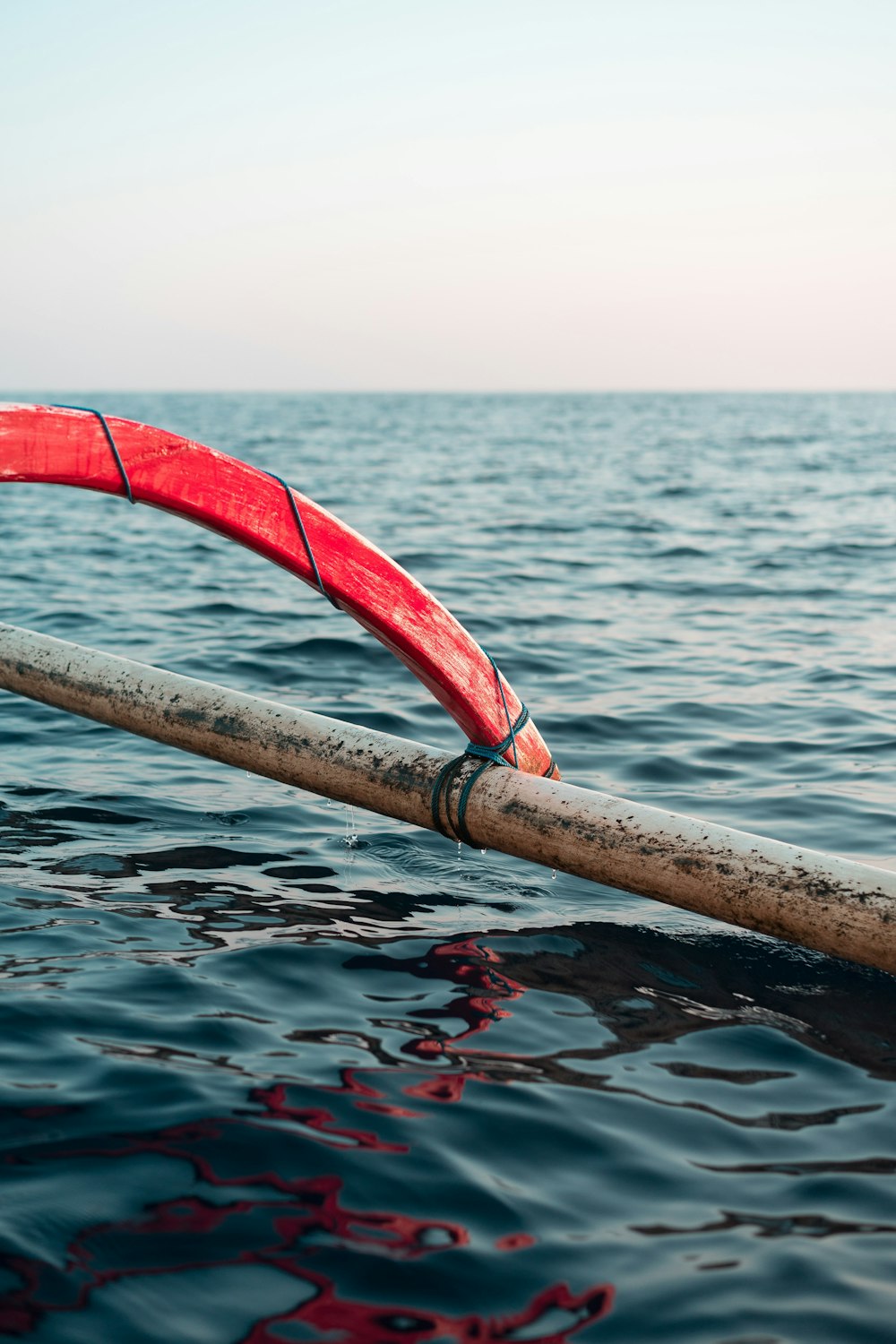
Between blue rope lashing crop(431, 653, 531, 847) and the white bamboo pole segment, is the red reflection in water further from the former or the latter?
blue rope lashing crop(431, 653, 531, 847)

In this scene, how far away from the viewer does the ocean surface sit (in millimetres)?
2688

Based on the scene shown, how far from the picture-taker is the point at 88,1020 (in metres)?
3.79

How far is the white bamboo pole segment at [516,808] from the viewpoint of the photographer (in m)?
4.04

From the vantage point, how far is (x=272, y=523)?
490cm

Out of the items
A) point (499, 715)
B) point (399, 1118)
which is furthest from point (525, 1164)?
point (499, 715)

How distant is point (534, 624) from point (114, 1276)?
905 cm

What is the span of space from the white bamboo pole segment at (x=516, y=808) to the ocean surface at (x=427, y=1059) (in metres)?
0.33

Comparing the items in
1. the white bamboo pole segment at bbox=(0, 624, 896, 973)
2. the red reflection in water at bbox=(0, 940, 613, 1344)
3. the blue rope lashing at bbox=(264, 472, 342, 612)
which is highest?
the blue rope lashing at bbox=(264, 472, 342, 612)

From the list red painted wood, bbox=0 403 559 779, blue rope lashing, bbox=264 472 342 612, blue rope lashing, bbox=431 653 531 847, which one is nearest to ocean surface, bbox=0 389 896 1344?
blue rope lashing, bbox=431 653 531 847

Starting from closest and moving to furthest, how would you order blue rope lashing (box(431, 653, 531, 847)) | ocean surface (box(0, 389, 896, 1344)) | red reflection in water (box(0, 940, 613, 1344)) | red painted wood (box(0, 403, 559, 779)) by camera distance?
1. red reflection in water (box(0, 940, 613, 1344))
2. ocean surface (box(0, 389, 896, 1344))
3. red painted wood (box(0, 403, 559, 779))
4. blue rope lashing (box(431, 653, 531, 847))

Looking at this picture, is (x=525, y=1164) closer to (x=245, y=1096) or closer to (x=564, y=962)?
(x=245, y=1096)

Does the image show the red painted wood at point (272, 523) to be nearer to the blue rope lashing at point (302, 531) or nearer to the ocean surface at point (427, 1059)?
the blue rope lashing at point (302, 531)

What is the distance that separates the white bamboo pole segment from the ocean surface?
33cm

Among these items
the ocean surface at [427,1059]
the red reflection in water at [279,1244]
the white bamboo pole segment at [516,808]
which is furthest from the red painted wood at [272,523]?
the red reflection in water at [279,1244]
